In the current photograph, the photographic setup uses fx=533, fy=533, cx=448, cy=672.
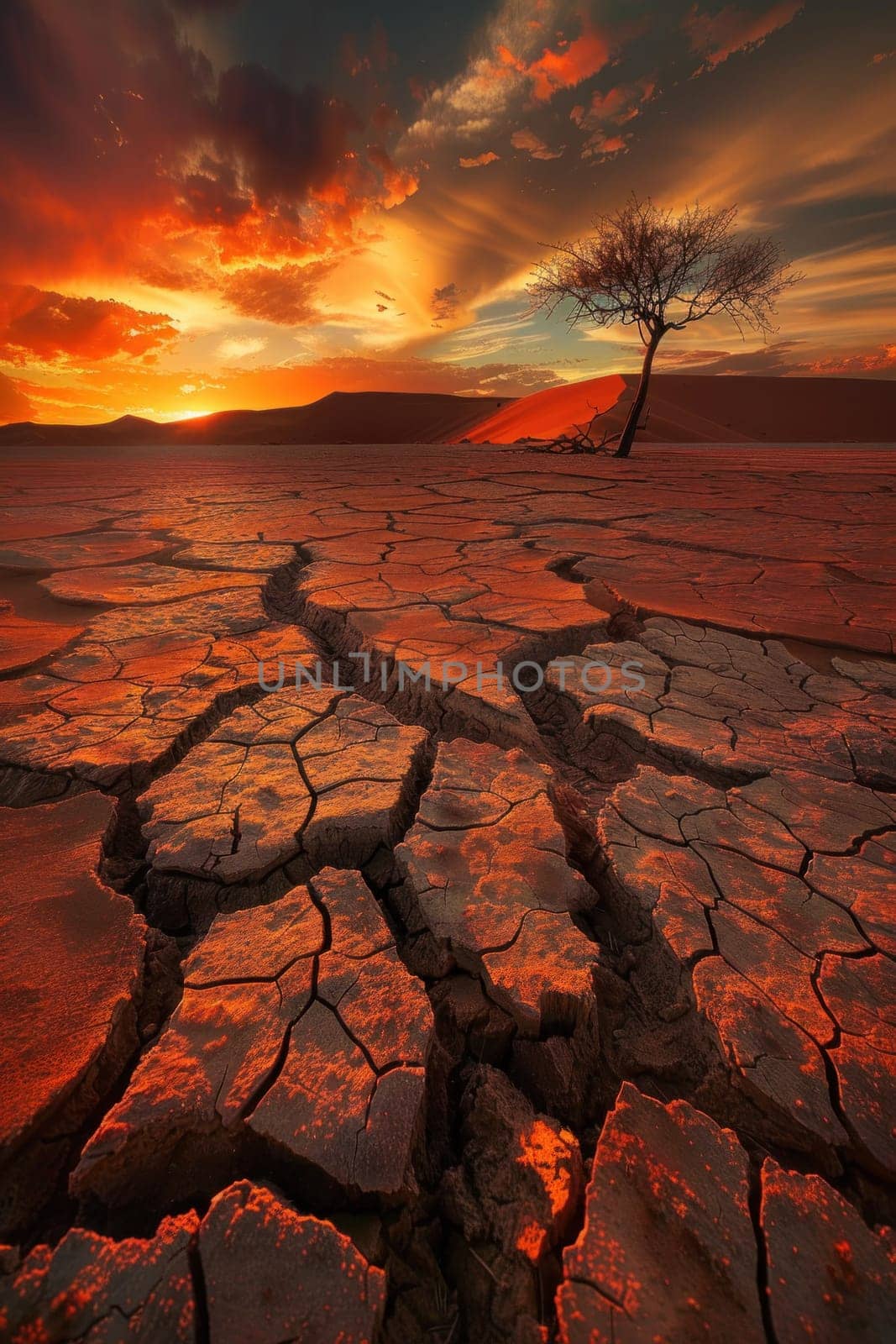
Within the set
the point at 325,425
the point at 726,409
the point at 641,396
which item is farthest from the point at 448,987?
the point at 325,425

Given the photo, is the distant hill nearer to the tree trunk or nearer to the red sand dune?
the red sand dune

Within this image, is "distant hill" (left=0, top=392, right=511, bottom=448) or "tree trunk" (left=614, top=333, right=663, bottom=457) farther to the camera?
"distant hill" (left=0, top=392, right=511, bottom=448)

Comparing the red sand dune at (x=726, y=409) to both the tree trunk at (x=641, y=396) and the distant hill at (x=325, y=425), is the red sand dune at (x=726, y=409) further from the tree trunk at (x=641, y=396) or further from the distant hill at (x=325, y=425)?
the tree trunk at (x=641, y=396)

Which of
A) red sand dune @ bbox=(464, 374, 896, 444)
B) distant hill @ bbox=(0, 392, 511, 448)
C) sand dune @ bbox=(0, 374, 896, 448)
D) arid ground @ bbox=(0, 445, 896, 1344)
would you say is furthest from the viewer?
distant hill @ bbox=(0, 392, 511, 448)

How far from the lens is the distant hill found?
2525cm

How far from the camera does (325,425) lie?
104 feet

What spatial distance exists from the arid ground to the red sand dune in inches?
621

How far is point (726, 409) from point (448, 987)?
1315 inches

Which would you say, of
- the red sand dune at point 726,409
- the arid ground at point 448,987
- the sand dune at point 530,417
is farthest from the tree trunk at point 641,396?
the sand dune at point 530,417

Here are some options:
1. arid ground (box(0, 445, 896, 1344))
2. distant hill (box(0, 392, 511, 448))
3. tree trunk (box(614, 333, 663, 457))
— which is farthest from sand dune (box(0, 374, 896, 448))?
Result: arid ground (box(0, 445, 896, 1344))

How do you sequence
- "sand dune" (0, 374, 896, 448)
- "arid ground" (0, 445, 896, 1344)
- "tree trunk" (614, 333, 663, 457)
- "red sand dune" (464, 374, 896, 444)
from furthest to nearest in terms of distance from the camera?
"sand dune" (0, 374, 896, 448), "red sand dune" (464, 374, 896, 444), "tree trunk" (614, 333, 663, 457), "arid ground" (0, 445, 896, 1344)

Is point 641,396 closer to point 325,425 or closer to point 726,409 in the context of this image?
point 726,409

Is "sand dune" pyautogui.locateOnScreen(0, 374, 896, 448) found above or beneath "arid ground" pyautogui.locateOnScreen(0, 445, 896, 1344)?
above

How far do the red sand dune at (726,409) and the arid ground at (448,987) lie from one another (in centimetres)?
1577
